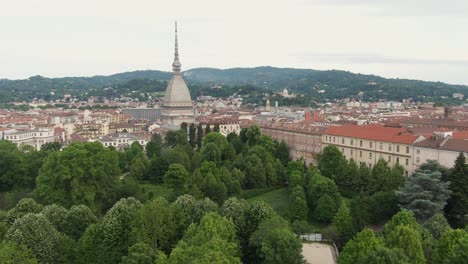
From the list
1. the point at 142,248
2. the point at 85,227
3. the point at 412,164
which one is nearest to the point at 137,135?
the point at 412,164

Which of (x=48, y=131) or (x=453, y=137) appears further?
(x=48, y=131)

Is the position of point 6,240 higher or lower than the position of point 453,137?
lower

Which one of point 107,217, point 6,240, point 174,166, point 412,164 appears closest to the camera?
point 6,240

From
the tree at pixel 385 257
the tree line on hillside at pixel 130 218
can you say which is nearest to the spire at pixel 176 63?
the tree line on hillside at pixel 130 218

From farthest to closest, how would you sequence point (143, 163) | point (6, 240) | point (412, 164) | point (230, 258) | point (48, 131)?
point (48, 131), point (143, 163), point (412, 164), point (6, 240), point (230, 258)

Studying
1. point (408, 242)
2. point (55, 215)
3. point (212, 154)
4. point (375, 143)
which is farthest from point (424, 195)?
point (212, 154)

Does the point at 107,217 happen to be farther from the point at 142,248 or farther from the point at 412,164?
the point at 412,164

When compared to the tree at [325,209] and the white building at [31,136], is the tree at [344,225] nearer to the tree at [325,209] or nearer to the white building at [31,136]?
the tree at [325,209]

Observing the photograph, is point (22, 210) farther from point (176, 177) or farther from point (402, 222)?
point (402, 222)
